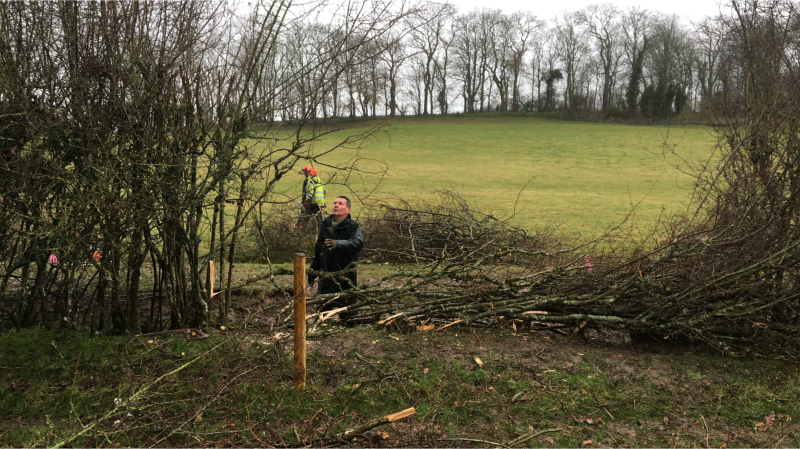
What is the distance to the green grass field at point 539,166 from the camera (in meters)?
17.4

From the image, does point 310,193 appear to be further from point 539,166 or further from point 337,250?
point 539,166

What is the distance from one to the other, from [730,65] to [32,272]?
29.2 feet

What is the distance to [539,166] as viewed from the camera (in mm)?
31156

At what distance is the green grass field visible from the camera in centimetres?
1741

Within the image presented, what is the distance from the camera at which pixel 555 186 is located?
79.1ft

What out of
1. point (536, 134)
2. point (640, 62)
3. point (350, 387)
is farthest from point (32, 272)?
point (640, 62)

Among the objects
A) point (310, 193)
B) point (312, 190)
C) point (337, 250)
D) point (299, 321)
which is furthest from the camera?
point (312, 190)

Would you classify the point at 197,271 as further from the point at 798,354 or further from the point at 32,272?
the point at 798,354

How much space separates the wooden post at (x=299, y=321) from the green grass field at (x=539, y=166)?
156 inches

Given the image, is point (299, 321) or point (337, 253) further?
point (337, 253)

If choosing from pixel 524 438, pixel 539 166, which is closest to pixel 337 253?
pixel 524 438

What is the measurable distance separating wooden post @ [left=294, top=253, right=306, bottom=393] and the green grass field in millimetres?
3964

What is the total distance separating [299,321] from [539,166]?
28.6 m

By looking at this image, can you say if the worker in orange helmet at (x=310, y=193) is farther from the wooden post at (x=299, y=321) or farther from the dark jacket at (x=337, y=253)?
the wooden post at (x=299, y=321)
